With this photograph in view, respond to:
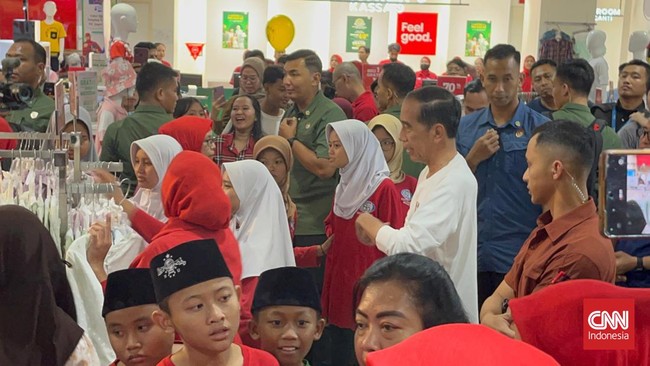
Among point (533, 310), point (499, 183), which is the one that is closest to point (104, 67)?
point (499, 183)

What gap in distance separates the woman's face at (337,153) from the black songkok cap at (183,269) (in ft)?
6.26

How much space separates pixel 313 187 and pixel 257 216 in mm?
1258

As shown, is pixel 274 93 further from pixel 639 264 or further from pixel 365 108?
pixel 639 264

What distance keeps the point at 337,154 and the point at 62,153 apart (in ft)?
4.81

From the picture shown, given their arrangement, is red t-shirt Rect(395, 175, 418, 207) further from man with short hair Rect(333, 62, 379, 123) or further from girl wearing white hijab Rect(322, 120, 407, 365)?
man with short hair Rect(333, 62, 379, 123)

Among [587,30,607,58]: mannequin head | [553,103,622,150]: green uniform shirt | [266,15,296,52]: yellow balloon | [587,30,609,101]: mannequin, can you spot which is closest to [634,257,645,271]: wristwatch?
[553,103,622,150]: green uniform shirt

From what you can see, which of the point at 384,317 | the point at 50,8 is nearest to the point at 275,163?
the point at 384,317

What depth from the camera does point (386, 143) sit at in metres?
5.03

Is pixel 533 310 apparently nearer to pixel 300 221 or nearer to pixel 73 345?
pixel 73 345

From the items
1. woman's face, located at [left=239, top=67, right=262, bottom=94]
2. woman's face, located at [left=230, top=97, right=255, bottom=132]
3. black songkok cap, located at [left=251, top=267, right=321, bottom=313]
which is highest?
woman's face, located at [left=239, top=67, right=262, bottom=94]

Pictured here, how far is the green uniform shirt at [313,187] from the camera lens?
4957mm

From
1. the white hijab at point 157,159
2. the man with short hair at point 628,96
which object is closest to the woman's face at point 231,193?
the white hijab at point 157,159

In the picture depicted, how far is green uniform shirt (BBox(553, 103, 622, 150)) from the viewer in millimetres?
4918

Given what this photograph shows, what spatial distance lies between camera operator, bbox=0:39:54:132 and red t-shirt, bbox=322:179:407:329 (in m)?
2.08
